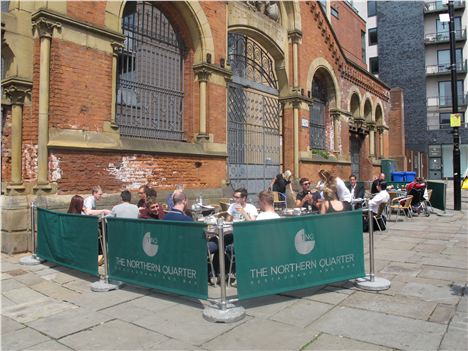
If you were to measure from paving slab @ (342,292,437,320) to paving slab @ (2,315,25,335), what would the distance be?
11.9 ft

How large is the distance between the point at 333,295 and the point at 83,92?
6.14 meters

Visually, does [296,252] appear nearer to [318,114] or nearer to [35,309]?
[35,309]

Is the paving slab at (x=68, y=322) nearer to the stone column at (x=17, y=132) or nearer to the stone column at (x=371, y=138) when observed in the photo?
the stone column at (x=17, y=132)

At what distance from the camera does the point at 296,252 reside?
4.66 m

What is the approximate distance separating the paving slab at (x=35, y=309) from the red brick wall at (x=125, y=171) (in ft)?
10.3

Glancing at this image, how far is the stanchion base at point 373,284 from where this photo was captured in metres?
5.14

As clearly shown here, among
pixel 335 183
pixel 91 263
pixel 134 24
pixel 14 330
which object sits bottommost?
pixel 14 330

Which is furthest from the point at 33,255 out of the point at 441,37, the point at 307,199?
the point at 441,37

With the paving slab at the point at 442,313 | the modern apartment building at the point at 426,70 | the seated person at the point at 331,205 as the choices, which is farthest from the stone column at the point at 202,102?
the modern apartment building at the point at 426,70

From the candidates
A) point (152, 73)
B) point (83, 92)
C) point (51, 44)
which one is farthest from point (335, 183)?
point (51, 44)

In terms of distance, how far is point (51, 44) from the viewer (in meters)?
7.51

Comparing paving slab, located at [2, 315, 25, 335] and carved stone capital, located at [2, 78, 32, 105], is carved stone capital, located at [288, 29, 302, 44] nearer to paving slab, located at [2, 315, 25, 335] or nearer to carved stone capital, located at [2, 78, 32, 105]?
carved stone capital, located at [2, 78, 32, 105]

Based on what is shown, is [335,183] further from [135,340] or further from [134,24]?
[135,340]

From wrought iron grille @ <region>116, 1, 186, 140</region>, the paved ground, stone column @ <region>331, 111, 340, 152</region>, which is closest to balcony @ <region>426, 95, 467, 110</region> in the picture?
stone column @ <region>331, 111, 340, 152</region>
